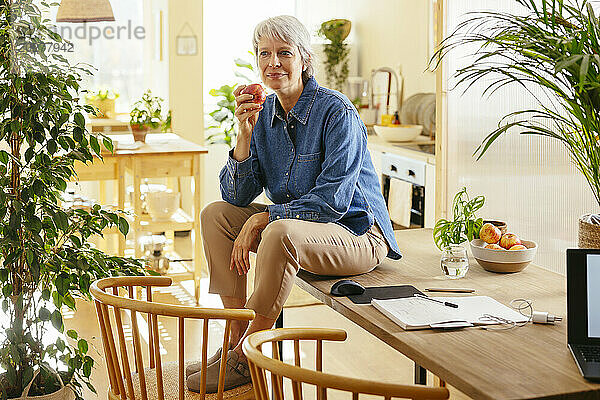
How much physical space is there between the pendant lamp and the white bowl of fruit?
275cm

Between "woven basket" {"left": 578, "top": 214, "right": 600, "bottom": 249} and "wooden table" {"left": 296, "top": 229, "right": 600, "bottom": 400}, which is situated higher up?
"woven basket" {"left": 578, "top": 214, "right": 600, "bottom": 249}

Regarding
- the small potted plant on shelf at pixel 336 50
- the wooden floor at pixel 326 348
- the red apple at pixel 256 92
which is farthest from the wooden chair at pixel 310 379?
the small potted plant on shelf at pixel 336 50

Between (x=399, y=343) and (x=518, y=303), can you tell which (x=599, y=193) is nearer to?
(x=518, y=303)

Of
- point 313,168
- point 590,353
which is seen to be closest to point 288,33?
point 313,168

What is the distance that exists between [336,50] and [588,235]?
385 centimetres

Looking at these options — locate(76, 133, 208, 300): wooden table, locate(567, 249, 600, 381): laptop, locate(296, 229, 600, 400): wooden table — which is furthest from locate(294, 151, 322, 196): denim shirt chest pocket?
locate(76, 133, 208, 300): wooden table

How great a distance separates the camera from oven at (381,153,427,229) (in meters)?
4.51

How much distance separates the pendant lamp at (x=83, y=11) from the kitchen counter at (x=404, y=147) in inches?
71.0

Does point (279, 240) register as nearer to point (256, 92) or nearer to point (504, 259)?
point (256, 92)

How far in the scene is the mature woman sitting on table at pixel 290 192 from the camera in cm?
239

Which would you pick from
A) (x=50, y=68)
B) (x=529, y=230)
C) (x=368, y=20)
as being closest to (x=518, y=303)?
(x=529, y=230)

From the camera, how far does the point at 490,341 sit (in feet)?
6.12

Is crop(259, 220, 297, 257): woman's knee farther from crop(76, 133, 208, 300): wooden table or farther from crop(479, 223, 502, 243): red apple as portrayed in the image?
crop(76, 133, 208, 300): wooden table

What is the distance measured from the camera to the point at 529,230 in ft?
10.5
